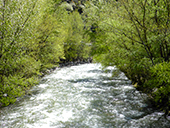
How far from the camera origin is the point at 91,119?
912cm

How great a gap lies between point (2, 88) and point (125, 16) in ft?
27.2

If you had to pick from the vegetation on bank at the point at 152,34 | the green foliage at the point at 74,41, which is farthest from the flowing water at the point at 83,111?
the green foliage at the point at 74,41

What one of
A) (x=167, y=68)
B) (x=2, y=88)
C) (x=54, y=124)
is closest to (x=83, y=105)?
(x=54, y=124)

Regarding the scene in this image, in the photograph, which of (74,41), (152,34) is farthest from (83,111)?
(74,41)

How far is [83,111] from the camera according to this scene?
10281mm

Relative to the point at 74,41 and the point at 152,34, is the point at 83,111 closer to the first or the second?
the point at 152,34

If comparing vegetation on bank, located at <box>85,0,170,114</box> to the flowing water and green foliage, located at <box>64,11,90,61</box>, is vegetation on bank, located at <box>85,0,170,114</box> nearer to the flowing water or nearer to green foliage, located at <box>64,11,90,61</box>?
the flowing water

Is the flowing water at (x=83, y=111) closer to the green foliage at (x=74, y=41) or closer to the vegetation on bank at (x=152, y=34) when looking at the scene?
the vegetation on bank at (x=152, y=34)

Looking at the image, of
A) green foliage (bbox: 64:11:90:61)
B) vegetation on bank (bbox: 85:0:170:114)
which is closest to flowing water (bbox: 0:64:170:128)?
vegetation on bank (bbox: 85:0:170:114)

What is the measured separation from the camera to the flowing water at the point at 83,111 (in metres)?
8.52

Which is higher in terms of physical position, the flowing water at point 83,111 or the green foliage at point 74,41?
the green foliage at point 74,41

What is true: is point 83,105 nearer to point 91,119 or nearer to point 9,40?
point 91,119

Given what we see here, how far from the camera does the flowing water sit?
8.52m

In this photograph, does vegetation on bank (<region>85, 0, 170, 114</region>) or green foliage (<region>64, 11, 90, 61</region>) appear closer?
vegetation on bank (<region>85, 0, 170, 114</region>)
